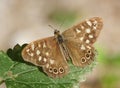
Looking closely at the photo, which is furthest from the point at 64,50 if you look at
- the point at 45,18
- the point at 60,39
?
the point at 45,18

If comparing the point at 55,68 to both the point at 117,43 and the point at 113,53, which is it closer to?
the point at 113,53

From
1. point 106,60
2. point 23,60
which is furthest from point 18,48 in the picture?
point 106,60

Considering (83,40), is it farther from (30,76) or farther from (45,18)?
(45,18)

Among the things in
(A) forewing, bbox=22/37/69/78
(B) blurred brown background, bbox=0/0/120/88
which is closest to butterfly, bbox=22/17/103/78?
(A) forewing, bbox=22/37/69/78

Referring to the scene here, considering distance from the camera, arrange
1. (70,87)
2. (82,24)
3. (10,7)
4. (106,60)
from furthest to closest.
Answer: (10,7)
(106,60)
(82,24)
(70,87)

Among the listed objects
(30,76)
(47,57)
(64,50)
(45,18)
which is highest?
(45,18)

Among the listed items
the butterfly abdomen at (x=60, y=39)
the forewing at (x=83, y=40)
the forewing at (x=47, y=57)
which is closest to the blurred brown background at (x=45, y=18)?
the forewing at (x=83, y=40)

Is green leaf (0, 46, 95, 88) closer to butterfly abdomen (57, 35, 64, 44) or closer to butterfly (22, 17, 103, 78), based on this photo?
butterfly (22, 17, 103, 78)
